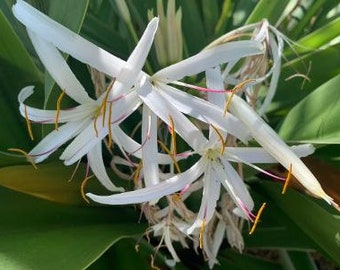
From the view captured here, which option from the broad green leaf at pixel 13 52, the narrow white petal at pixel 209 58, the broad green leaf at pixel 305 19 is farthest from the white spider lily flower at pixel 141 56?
the broad green leaf at pixel 305 19

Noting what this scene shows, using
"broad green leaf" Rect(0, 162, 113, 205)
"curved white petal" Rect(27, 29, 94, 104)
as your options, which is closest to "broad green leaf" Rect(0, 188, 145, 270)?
"broad green leaf" Rect(0, 162, 113, 205)

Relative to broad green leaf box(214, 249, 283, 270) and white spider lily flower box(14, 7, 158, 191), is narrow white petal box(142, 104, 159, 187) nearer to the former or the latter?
white spider lily flower box(14, 7, 158, 191)

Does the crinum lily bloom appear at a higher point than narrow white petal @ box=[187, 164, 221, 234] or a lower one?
higher

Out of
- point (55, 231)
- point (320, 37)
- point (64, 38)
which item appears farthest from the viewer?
point (320, 37)

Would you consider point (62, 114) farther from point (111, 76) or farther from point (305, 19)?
point (305, 19)

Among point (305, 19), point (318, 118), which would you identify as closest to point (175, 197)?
point (318, 118)

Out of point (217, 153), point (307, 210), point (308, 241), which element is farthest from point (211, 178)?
point (308, 241)
